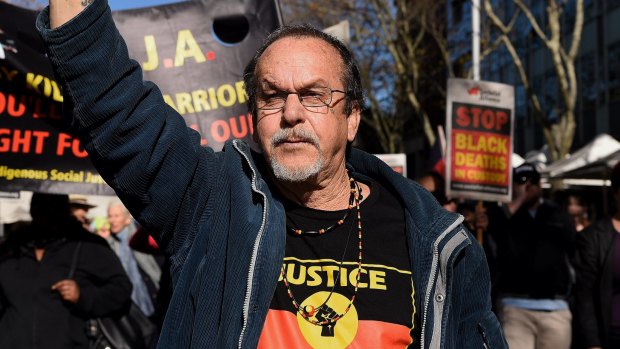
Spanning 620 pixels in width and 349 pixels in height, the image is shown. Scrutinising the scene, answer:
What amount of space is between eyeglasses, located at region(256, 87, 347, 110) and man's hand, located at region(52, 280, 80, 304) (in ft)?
9.39

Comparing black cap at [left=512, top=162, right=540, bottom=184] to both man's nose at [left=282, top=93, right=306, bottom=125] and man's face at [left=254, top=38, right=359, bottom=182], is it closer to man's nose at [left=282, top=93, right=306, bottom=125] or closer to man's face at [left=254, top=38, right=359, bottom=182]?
man's face at [left=254, top=38, right=359, bottom=182]

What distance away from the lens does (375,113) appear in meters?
35.0

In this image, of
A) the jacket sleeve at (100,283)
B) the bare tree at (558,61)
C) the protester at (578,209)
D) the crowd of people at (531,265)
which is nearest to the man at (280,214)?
the jacket sleeve at (100,283)

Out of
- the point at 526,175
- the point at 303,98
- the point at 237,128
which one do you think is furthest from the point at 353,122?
the point at 526,175

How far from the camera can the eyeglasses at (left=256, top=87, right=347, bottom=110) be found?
8.57 feet

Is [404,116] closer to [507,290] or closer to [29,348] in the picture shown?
[507,290]

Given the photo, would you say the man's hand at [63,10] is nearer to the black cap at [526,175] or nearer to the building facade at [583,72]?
the black cap at [526,175]

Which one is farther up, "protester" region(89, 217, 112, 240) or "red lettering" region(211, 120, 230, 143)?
"red lettering" region(211, 120, 230, 143)

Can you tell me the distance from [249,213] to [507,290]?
524 centimetres

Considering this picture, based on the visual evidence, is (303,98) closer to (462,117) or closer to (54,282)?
(54,282)

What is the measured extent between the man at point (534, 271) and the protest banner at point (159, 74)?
10.5ft

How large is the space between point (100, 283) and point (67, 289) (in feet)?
1.23

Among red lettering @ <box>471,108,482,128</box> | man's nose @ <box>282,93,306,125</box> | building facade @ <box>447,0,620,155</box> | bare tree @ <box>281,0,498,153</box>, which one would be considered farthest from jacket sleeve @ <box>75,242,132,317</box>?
building facade @ <box>447,0,620,155</box>

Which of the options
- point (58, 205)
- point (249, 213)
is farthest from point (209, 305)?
point (58, 205)
